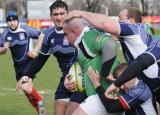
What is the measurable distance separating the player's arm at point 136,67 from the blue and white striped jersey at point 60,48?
8.14 ft

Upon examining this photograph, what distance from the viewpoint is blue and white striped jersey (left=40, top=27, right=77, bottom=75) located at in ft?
23.0

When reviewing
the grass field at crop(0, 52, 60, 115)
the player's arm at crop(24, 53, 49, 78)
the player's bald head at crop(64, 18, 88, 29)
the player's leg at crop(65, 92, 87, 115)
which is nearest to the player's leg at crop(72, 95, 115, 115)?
the player's bald head at crop(64, 18, 88, 29)

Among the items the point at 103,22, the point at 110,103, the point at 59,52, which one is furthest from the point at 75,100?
the point at 103,22

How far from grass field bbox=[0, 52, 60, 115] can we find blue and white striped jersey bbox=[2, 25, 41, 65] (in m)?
0.92

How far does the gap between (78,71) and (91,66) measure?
711 millimetres

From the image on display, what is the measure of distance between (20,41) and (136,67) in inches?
305

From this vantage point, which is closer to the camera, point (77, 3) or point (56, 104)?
point (56, 104)

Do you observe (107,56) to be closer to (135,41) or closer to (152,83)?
(135,41)

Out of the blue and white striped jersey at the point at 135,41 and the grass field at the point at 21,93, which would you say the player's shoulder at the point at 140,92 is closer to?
the blue and white striped jersey at the point at 135,41

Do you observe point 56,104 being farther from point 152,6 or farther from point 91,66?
point 152,6

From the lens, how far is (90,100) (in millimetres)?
5180

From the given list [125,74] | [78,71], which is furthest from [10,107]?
[125,74]

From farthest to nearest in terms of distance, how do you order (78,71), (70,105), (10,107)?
(10,107) < (70,105) < (78,71)

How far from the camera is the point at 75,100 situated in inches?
253
